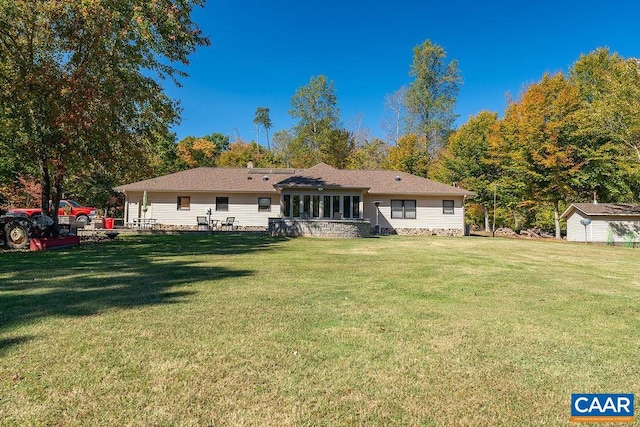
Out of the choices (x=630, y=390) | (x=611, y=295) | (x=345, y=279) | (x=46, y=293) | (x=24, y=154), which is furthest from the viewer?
(x=24, y=154)

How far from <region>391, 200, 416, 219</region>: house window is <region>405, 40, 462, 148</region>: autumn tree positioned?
15.7m

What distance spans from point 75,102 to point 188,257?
6404 millimetres

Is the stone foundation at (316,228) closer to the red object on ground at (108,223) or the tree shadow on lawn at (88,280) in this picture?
the tree shadow on lawn at (88,280)

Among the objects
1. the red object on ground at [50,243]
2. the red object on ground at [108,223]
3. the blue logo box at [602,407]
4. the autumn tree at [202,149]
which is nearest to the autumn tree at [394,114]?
the autumn tree at [202,149]

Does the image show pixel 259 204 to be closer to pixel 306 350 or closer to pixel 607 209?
pixel 306 350

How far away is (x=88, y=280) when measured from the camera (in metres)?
6.42

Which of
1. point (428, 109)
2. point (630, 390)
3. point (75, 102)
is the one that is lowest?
point (630, 390)

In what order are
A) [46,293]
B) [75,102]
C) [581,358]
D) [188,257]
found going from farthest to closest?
[75,102] < [188,257] < [46,293] < [581,358]

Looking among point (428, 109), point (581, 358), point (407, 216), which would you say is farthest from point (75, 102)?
point (428, 109)

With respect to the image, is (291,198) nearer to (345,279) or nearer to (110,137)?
(110,137)

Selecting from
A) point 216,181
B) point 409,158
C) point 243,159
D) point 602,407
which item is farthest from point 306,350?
point 243,159

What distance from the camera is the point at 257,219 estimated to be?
23.1 m

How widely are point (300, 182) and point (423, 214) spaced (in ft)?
27.1

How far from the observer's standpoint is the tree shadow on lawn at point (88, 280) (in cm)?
456
